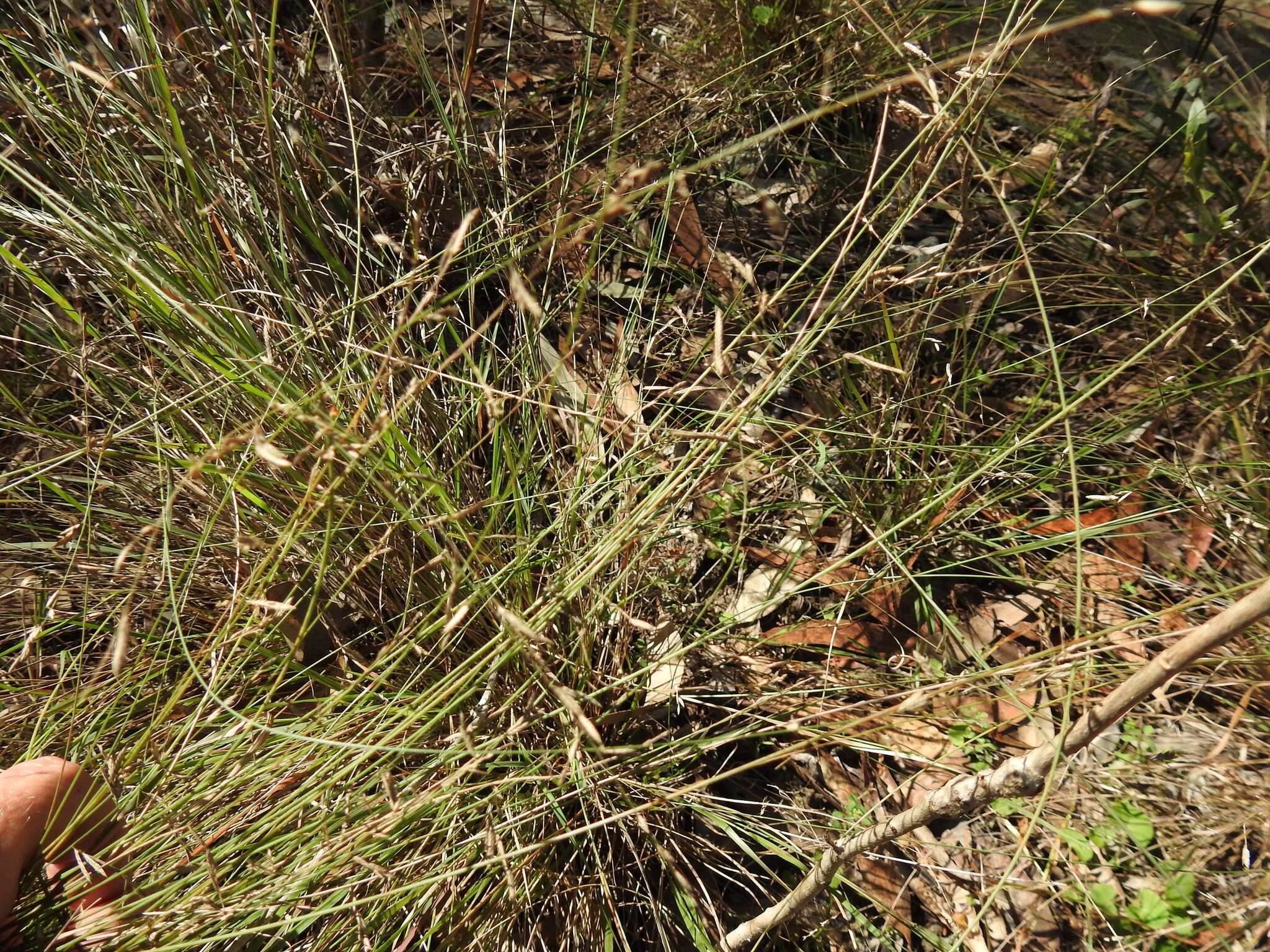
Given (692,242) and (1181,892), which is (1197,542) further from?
(692,242)

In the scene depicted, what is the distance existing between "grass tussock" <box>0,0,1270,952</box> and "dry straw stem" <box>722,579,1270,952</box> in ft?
0.35

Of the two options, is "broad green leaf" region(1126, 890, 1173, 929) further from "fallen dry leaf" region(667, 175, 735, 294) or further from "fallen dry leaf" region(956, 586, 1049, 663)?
"fallen dry leaf" region(667, 175, 735, 294)

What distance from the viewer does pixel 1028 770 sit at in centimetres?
90

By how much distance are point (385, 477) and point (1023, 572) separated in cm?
128

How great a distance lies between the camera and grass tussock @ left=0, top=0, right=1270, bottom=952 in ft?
3.93

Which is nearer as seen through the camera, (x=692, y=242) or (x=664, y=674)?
(x=664, y=674)

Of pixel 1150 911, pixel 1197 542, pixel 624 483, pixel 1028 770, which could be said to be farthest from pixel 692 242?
pixel 1150 911

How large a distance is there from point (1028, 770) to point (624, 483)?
2.49ft

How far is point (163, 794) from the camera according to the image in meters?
1.31

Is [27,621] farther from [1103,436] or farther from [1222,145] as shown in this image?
[1222,145]

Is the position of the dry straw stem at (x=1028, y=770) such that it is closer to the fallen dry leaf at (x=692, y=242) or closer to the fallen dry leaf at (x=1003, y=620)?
the fallen dry leaf at (x=1003, y=620)

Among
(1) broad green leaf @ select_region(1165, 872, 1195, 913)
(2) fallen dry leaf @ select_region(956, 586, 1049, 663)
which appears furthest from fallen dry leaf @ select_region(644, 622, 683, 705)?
(1) broad green leaf @ select_region(1165, 872, 1195, 913)

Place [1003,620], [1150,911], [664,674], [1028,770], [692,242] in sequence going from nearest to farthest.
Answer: [1028,770]
[1150,911]
[664,674]
[1003,620]
[692,242]

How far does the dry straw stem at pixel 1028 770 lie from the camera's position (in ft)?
2.48
